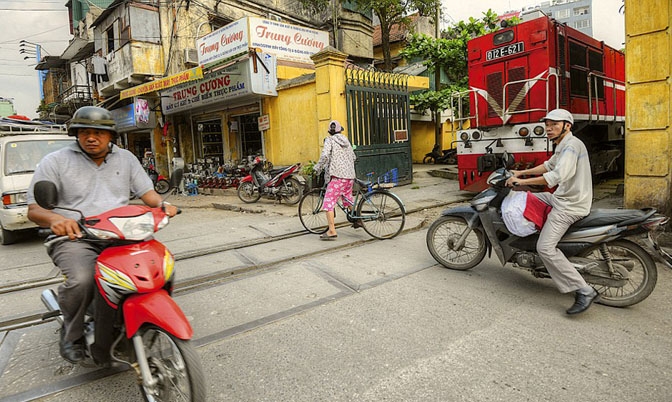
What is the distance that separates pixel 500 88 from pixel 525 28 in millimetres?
1176

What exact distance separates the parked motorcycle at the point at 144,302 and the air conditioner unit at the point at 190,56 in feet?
48.4

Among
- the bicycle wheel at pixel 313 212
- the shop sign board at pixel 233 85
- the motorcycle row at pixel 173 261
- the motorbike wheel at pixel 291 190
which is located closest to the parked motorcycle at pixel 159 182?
the shop sign board at pixel 233 85

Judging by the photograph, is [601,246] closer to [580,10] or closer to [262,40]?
[262,40]

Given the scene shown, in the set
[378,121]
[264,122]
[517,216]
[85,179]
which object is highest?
[264,122]

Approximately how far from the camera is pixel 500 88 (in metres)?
8.29

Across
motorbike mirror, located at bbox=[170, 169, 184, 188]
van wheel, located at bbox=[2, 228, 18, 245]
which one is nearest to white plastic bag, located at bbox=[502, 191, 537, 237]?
motorbike mirror, located at bbox=[170, 169, 184, 188]

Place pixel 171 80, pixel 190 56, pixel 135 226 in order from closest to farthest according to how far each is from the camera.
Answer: pixel 135 226 → pixel 171 80 → pixel 190 56

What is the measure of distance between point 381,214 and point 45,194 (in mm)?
4442

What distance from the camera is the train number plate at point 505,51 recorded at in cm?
791

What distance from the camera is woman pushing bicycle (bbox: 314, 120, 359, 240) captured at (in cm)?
591

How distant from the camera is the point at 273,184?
943 centimetres

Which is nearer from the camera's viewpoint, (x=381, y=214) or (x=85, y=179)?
(x=85, y=179)

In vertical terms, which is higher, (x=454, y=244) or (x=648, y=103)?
(x=648, y=103)

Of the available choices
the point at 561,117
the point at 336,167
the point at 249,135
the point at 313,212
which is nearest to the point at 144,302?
the point at 561,117
